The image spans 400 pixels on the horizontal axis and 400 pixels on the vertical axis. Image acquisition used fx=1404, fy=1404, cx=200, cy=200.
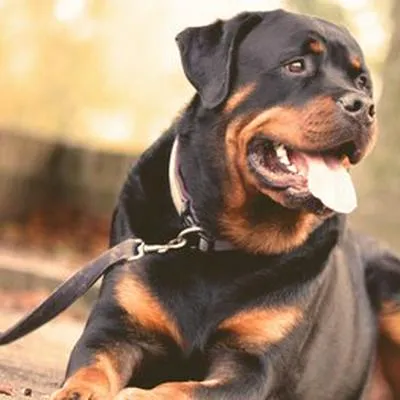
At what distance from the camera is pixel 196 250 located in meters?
5.04

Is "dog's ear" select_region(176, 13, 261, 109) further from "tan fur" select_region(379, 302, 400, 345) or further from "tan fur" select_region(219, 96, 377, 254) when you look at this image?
"tan fur" select_region(379, 302, 400, 345)

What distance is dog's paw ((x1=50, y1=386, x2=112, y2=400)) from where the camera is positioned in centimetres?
439

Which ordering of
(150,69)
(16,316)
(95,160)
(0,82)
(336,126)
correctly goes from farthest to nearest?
(150,69) < (0,82) < (95,160) < (16,316) < (336,126)

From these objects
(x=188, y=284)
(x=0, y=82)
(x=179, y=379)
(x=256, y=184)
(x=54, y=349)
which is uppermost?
(x=256, y=184)

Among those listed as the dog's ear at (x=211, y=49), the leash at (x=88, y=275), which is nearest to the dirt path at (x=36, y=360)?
the leash at (x=88, y=275)

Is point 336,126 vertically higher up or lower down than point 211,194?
higher up

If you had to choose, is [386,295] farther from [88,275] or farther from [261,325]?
[88,275]

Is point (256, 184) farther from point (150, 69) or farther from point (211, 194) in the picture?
point (150, 69)

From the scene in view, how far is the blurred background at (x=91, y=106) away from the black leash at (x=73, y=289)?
367cm

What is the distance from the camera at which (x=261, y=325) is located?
4.84m

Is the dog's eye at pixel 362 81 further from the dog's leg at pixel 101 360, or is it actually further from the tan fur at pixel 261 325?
the dog's leg at pixel 101 360

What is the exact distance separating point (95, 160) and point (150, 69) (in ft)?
17.8

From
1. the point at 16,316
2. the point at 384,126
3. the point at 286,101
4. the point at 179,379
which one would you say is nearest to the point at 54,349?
the point at 16,316

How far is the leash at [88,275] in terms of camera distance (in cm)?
505
